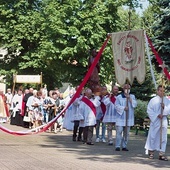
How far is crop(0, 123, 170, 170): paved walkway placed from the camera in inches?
471

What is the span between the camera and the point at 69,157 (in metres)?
13.8

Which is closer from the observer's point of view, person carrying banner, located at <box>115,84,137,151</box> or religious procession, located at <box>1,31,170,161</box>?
religious procession, located at <box>1,31,170,161</box>

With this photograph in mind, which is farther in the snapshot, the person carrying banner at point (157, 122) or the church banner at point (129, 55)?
the church banner at point (129, 55)

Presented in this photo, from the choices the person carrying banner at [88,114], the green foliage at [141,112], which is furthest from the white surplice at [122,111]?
the green foliage at [141,112]

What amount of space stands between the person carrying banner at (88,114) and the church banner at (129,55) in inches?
59.0

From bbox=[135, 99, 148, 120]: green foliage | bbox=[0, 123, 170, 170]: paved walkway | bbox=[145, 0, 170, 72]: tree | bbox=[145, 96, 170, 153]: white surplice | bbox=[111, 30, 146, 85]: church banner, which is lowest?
bbox=[0, 123, 170, 170]: paved walkway

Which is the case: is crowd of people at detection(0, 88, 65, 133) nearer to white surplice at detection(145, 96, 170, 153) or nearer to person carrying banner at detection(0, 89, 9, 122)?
person carrying banner at detection(0, 89, 9, 122)

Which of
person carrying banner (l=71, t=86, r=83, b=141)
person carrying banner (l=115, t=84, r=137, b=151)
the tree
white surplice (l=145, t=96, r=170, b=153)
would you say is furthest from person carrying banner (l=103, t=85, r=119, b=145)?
the tree

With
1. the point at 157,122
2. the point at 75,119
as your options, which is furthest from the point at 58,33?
the point at 157,122

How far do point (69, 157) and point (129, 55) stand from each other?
469cm

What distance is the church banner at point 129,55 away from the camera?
16.9 metres

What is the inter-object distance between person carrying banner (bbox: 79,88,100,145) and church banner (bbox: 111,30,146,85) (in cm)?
150

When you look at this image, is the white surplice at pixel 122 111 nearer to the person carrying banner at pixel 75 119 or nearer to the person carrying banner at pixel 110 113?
the person carrying banner at pixel 110 113

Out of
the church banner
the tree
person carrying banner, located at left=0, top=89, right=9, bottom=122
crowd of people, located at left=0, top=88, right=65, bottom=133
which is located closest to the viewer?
the church banner
